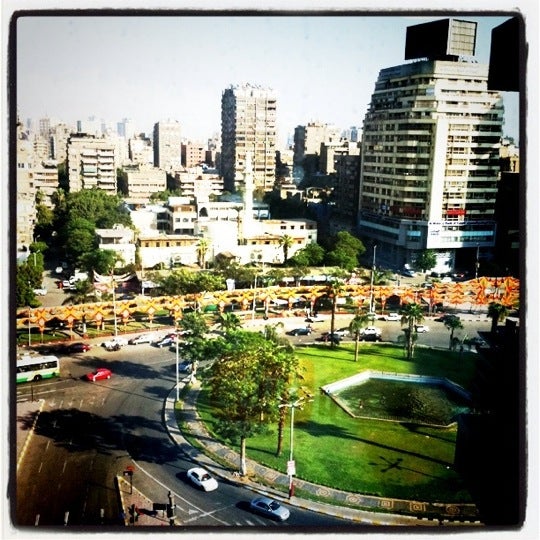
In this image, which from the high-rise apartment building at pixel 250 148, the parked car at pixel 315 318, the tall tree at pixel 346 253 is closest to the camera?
the parked car at pixel 315 318

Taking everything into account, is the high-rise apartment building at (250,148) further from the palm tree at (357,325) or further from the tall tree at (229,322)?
the tall tree at (229,322)

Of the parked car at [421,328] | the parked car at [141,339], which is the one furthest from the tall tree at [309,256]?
the parked car at [141,339]

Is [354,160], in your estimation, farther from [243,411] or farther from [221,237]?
[243,411]

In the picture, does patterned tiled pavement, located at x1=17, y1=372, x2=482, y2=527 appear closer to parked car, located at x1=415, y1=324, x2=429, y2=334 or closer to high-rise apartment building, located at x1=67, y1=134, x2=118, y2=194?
parked car, located at x1=415, y1=324, x2=429, y2=334

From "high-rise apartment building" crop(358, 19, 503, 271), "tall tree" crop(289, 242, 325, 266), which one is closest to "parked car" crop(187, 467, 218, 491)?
"tall tree" crop(289, 242, 325, 266)

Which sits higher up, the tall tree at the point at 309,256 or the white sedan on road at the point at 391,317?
the tall tree at the point at 309,256

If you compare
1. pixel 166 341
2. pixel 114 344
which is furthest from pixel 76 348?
pixel 166 341
